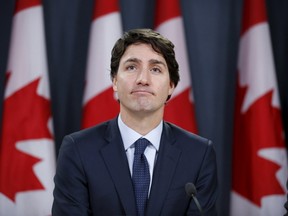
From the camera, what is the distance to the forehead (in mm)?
1714

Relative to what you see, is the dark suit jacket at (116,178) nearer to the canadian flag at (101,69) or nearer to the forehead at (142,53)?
the forehead at (142,53)

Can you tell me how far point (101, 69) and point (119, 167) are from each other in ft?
3.11

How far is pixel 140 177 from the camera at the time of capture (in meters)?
1.67

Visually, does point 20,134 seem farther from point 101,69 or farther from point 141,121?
point 141,121

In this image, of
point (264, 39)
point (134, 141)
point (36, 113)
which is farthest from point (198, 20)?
point (134, 141)

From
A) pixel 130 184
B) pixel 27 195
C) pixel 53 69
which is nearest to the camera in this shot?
pixel 130 184

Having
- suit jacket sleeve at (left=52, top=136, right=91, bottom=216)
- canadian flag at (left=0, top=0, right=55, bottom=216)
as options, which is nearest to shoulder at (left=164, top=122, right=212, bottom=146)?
suit jacket sleeve at (left=52, top=136, right=91, bottom=216)

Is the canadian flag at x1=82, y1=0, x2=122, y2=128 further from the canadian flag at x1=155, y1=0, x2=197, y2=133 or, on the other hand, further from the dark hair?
the dark hair

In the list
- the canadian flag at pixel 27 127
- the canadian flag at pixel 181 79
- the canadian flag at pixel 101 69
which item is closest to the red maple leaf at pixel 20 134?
the canadian flag at pixel 27 127

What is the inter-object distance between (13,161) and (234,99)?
4.16ft

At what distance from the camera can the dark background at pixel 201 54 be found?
2.74 metres

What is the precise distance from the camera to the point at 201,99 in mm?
2801

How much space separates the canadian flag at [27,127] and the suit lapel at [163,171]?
3.00 ft

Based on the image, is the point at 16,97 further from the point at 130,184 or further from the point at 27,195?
the point at 130,184
